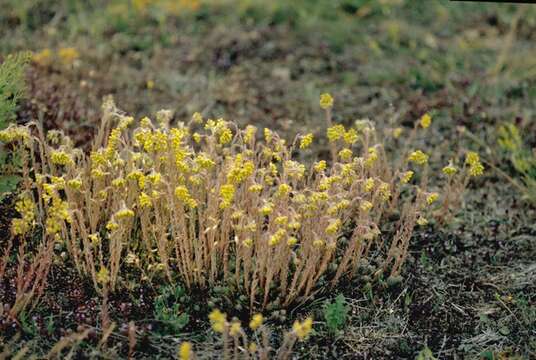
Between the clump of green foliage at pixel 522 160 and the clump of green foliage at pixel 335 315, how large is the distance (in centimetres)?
179

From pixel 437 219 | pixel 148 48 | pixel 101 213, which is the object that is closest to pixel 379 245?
pixel 437 219

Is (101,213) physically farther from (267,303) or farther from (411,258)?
(411,258)

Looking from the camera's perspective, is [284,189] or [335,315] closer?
[284,189]

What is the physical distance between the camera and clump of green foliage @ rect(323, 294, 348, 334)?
11.2 ft

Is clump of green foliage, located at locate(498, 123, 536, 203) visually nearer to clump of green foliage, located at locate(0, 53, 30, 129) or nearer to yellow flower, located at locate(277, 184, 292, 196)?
yellow flower, located at locate(277, 184, 292, 196)

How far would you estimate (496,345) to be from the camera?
3.47 meters

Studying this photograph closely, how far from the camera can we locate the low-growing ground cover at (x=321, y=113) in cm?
344

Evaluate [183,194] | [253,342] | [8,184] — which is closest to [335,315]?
[253,342]

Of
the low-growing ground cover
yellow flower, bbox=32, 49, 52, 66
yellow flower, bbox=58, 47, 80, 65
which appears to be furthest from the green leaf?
yellow flower, bbox=58, 47, 80, 65

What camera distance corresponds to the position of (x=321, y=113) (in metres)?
5.93

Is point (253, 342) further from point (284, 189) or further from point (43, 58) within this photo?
point (43, 58)

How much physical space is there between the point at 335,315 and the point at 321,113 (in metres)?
2.79

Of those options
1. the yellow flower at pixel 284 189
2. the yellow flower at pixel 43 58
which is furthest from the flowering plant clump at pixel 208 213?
the yellow flower at pixel 43 58

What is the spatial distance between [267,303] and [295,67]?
363 cm
